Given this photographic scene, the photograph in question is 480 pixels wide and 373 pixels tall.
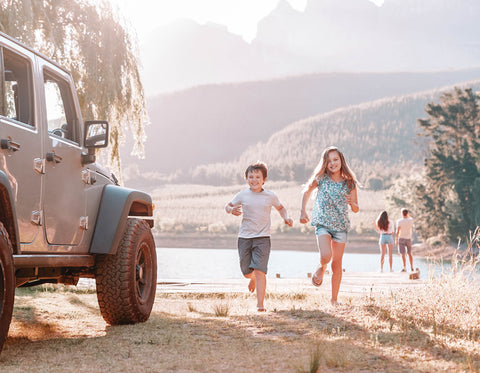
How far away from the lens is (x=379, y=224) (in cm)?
1738

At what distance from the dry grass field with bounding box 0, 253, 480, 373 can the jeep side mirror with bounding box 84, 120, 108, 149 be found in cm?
163

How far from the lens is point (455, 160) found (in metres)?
45.8

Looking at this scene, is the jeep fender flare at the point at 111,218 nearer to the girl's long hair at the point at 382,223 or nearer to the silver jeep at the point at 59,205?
the silver jeep at the point at 59,205

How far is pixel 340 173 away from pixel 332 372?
3.57 metres

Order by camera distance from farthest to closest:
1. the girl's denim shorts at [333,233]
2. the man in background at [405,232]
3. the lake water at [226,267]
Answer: the lake water at [226,267] → the man in background at [405,232] → the girl's denim shorts at [333,233]

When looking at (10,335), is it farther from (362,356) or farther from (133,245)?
(362,356)

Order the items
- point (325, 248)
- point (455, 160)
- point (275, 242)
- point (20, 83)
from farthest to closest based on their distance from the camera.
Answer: point (275, 242), point (455, 160), point (325, 248), point (20, 83)

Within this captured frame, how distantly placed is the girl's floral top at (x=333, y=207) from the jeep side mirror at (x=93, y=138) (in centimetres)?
263

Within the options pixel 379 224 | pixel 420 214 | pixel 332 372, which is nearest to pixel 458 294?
pixel 332 372

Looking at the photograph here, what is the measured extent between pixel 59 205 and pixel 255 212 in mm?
2725

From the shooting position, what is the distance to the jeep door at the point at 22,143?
454 centimetres

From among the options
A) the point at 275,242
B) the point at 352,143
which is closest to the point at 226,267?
the point at 275,242

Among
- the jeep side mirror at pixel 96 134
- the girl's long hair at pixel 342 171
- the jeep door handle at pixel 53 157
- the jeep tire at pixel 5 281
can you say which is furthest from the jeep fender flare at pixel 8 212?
the girl's long hair at pixel 342 171

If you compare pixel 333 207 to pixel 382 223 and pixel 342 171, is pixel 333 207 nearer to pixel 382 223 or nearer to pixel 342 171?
pixel 342 171
